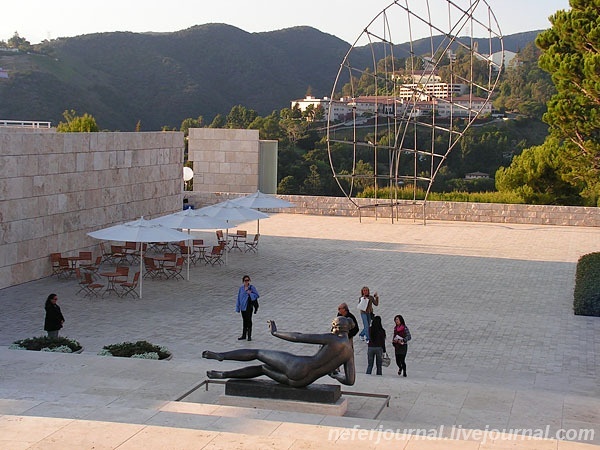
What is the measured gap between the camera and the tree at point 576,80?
1991 cm

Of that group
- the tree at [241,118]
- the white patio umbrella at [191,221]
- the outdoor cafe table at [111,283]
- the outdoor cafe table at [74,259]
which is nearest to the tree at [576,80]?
the white patio umbrella at [191,221]

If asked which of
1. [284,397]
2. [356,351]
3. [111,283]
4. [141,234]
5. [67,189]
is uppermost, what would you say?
[67,189]

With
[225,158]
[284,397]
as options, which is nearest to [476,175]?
[225,158]

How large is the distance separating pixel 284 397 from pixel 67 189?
39.9 ft

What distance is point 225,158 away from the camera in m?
33.3

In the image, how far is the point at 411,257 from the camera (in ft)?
73.4

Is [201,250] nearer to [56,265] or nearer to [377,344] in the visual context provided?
[56,265]

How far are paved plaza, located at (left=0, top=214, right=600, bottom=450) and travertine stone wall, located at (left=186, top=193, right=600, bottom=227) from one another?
406 cm

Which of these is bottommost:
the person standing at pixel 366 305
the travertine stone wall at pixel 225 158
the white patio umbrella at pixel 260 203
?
the person standing at pixel 366 305

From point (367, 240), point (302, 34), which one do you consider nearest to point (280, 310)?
point (367, 240)

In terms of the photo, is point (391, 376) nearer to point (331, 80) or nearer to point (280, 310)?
point (280, 310)

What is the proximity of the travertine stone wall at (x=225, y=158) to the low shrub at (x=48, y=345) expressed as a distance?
68.8 feet

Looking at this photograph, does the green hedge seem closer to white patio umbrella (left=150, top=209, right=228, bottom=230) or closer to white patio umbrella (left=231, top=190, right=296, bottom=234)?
white patio umbrella (left=150, top=209, right=228, bottom=230)

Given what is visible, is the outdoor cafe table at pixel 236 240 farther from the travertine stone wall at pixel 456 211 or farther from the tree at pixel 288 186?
the tree at pixel 288 186
